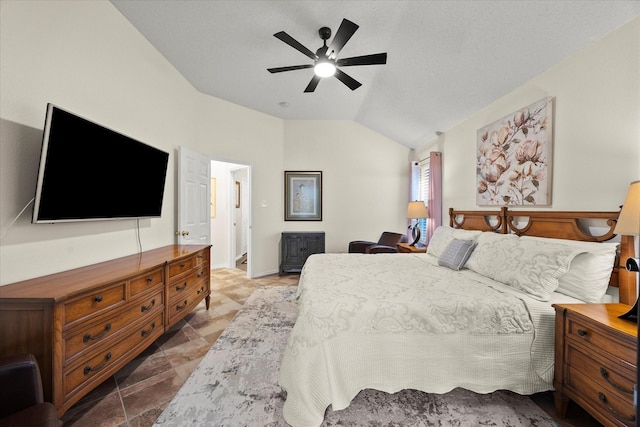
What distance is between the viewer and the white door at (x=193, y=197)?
3.21 m

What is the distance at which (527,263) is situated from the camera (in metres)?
1.87

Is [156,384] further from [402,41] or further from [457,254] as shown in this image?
[402,41]

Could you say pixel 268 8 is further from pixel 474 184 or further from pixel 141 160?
pixel 474 184

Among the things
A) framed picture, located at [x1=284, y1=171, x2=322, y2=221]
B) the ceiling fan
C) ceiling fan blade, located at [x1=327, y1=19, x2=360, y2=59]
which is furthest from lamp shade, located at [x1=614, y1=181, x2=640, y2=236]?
framed picture, located at [x1=284, y1=171, x2=322, y2=221]

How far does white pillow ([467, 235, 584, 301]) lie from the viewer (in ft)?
5.65

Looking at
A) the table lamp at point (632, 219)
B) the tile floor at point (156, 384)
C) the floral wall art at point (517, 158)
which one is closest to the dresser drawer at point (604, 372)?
the table lamp at point (632, 219)

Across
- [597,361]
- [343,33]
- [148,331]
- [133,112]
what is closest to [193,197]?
[133,112]

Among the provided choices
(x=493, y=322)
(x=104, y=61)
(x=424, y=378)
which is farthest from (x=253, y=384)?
(x=104, y=61)

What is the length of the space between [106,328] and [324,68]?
261 cm

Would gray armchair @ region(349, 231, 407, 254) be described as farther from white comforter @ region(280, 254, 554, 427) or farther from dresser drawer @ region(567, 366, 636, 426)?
dresser drawer @ region(567, 366, 636, 426)

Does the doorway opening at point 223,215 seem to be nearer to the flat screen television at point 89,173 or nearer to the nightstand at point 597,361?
the flat screen television at point 89,173

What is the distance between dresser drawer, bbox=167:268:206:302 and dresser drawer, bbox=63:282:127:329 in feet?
1.90

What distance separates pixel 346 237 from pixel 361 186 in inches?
42.7

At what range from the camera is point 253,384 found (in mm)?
1797
